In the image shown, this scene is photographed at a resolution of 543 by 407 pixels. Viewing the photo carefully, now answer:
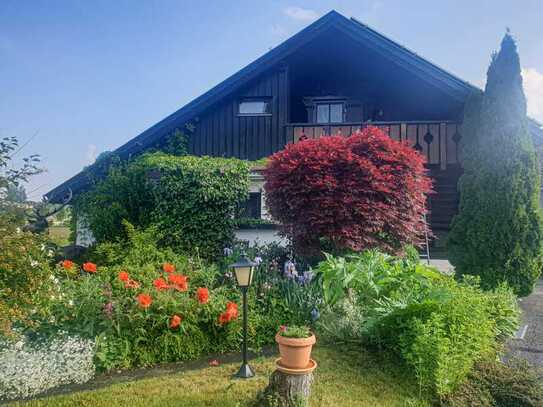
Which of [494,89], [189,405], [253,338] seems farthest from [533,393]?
[494,89]

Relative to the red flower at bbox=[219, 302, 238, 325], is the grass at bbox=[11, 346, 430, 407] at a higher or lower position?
lower

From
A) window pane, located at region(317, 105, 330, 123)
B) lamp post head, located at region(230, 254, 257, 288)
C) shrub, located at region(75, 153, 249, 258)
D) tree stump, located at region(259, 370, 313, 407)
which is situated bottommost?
tree stump, located at region(259, 370, 313, 407)

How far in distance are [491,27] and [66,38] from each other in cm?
821

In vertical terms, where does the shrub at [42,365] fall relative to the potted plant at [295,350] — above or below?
below

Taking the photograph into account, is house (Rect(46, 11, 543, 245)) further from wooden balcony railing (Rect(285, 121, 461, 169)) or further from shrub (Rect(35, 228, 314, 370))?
shrub (Rect(35, 228, 314, 370))

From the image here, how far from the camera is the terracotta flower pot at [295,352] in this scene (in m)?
2.95

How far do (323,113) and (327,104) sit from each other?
0.29 metres

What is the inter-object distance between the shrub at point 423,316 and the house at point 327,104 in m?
5.30

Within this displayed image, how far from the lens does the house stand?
33.4 ft

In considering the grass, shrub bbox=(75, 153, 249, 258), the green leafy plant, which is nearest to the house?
shrub bbox=(75, 153, 249, 258)

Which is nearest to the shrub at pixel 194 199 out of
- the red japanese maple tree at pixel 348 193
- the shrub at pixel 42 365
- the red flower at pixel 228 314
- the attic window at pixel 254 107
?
the red japanese maple tree at pixel 348 193

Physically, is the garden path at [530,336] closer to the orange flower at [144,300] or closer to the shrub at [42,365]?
the orange flower at [144,300]

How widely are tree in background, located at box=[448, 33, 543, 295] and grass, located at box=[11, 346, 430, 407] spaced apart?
192 inches

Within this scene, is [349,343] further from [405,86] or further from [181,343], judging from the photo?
[405,86]
